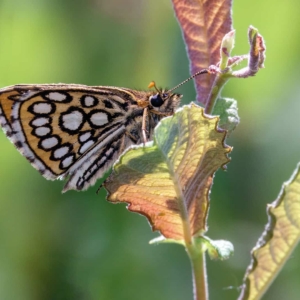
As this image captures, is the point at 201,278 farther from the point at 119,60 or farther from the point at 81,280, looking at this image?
the point at 119,60

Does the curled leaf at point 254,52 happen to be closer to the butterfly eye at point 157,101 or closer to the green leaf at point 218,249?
the green leaf at point 218,249

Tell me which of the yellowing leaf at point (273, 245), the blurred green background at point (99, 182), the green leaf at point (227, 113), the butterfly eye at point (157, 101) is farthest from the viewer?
the blurred green background at point (99, 182)

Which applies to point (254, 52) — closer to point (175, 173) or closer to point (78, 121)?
point (175, 173)

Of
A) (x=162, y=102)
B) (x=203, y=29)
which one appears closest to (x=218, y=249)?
(x=203, y=29)

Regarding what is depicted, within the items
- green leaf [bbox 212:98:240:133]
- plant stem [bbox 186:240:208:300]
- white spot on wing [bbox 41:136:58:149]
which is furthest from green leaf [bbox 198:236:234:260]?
white spot on wing [bbox 41:136:58:149]

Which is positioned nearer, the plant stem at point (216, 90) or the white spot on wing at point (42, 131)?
the plant stem at point (216, 90)

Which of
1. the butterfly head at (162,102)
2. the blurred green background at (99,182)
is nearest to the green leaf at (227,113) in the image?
the butterfly head at (162,102)

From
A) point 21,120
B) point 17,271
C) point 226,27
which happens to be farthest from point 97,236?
point 226,27
